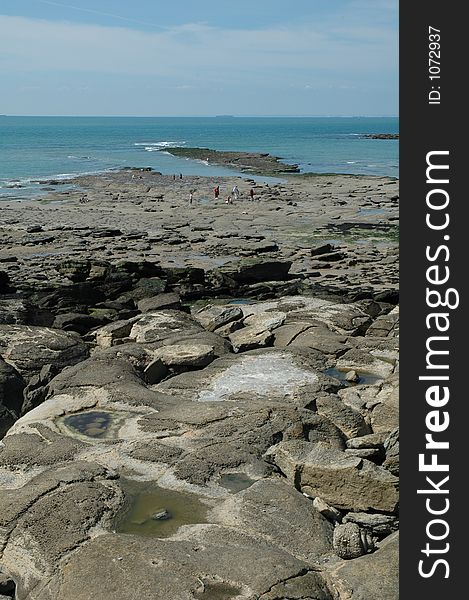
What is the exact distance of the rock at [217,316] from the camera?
2083cm

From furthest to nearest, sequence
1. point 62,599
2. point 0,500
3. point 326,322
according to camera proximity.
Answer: point 326,322, point 0,500, point 62,599

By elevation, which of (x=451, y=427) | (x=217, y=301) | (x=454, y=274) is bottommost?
(x=217, y=301)

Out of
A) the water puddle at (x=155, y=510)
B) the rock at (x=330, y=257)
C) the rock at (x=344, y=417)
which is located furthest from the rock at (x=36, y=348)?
the rock at (x=330, y=257)

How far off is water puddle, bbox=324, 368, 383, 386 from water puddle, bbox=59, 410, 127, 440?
4.73 m

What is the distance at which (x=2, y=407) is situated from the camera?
14906 mm

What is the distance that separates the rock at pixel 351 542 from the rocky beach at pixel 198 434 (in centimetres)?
2

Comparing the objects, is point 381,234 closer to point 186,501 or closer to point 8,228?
point 8,228

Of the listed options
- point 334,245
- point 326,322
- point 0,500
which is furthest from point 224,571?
point 334,245

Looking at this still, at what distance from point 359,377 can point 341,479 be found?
591cm

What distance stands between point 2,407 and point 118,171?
65291 millimetres

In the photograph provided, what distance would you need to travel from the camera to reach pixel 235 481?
34.0 ft

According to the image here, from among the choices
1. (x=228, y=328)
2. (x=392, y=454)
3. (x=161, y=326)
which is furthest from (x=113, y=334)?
(x=392, y=454)

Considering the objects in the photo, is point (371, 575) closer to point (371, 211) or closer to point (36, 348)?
point (36, 348)

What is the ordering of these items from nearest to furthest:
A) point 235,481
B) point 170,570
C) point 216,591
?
point 216,591
point 170,570
point 235,481
